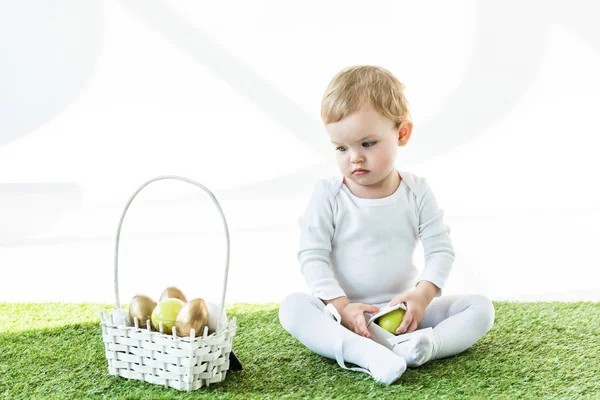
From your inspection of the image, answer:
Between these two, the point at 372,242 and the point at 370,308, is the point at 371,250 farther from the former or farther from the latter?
the point at 370,308

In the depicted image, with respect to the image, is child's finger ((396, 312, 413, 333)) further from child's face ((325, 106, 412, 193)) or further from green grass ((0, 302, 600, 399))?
child's face ((325, 106, 412, 193))

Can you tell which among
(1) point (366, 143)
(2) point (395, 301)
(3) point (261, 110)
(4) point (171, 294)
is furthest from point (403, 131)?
(3) point (261, 110)

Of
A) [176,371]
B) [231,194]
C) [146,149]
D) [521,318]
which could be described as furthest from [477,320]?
[146,149]

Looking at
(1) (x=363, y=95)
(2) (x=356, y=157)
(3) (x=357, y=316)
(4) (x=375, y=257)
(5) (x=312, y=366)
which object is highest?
(1) (x=363, y=95)

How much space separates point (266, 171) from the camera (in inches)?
150

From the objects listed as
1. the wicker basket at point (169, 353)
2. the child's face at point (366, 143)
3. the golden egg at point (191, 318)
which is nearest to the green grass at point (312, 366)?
the wicker basket at point (169, 353)

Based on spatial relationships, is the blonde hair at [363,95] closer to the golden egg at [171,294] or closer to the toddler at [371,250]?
the toddler at [371,250]

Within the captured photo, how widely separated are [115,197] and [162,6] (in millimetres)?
922

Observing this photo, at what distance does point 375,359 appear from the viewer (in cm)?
167

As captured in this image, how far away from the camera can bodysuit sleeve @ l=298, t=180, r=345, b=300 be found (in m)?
1.87

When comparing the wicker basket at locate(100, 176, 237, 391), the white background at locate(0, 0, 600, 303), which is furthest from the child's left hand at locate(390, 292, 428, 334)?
the white background at locate(0, 0, 600, 303)

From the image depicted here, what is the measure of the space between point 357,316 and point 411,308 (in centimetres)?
12

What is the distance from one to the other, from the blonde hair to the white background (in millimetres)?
1742

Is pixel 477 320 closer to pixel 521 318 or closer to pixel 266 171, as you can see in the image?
pixel 521 318
